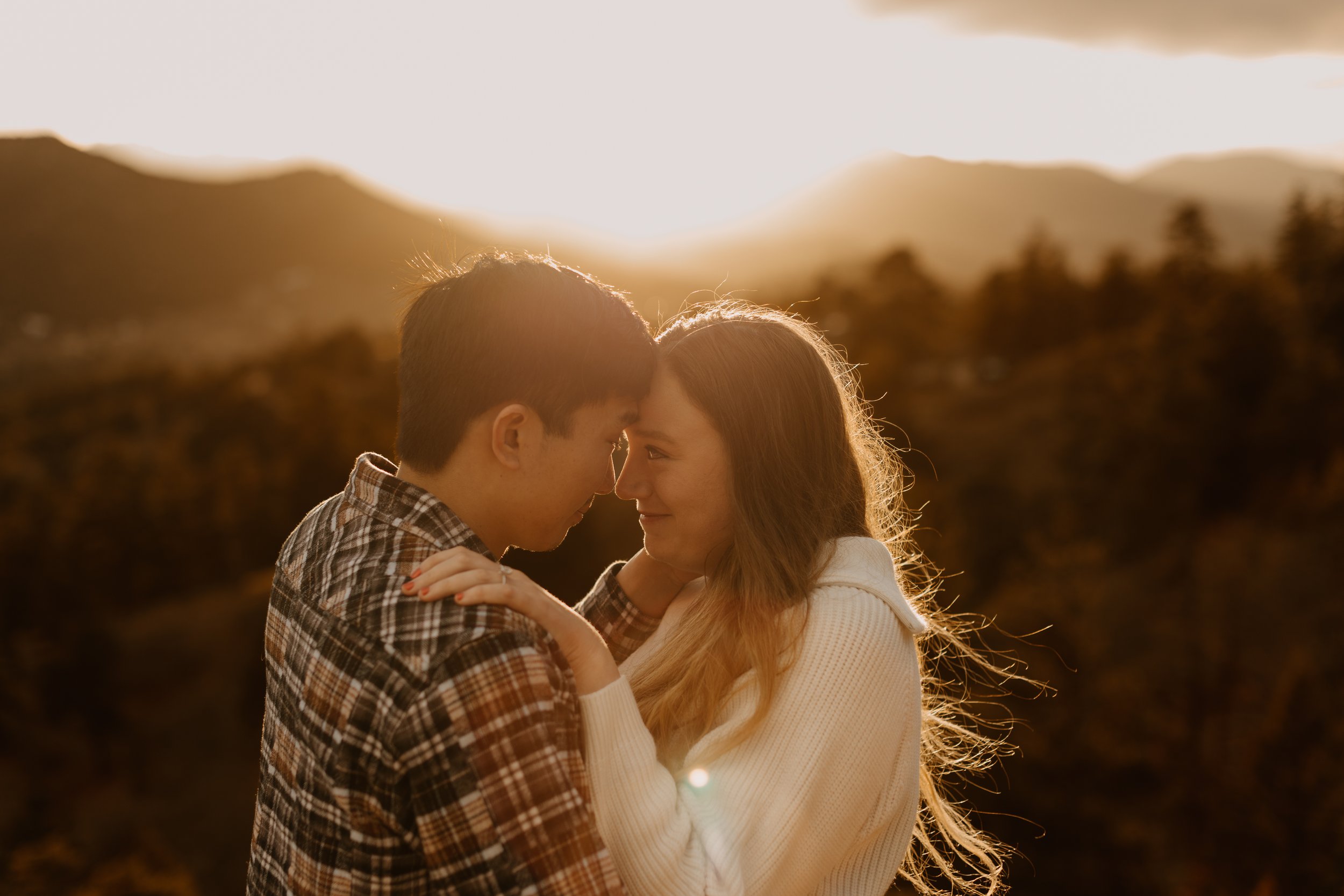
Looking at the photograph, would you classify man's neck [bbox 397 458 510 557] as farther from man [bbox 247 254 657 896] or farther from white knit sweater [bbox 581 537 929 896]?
white knit sweater [bbox 581 537 929 896]

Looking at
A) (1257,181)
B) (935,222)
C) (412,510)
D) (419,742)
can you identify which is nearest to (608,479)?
(412,510)

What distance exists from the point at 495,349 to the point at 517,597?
0.62m

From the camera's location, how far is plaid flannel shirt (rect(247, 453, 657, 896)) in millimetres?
1827

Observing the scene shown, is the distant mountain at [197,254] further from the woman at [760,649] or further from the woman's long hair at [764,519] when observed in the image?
the woman at [760,649]

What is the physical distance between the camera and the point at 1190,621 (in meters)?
37.2

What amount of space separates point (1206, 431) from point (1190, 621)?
33.8ft

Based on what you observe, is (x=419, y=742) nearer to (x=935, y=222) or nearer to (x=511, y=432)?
(x=511, y=432)

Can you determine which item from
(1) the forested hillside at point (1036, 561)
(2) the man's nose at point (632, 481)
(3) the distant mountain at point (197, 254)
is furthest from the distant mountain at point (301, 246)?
(1) the forested hillside at point (1036, 561)

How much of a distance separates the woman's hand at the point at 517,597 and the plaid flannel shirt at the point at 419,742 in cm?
3

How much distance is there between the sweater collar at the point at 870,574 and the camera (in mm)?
2707

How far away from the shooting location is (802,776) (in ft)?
8.09

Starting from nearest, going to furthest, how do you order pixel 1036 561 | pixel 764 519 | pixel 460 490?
pixel 460 490 → pixel 764 519 → pixel 1036 561

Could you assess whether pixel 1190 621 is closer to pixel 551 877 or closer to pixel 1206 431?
pixel 1206 431

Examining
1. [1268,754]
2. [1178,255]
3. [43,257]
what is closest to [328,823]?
[1268,754]
